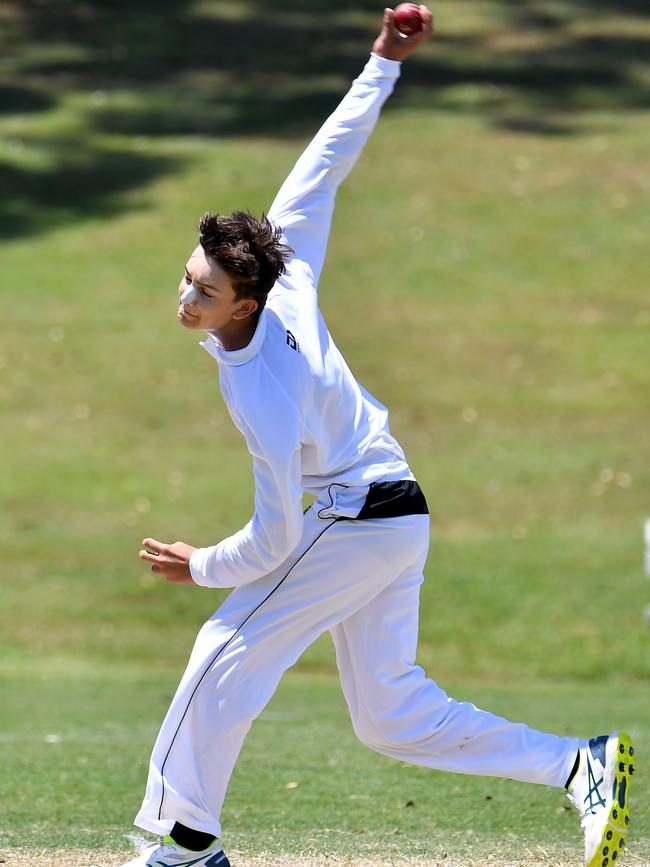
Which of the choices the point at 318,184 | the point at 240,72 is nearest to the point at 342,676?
the point at 318,184

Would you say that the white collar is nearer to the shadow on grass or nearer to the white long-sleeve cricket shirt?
the white long-sleeve cricket shirt

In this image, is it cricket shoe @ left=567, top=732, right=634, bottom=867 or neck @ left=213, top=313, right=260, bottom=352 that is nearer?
neck @ left=213, top=313, right=260, bottom=352

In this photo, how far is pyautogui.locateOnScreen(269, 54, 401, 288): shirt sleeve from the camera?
498cm

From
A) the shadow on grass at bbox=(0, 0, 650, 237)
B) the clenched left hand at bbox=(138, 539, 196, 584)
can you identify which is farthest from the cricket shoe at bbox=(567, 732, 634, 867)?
the shadow on grass at bbox=(0, 0, 650, 237)

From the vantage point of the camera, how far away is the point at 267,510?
4340 mm

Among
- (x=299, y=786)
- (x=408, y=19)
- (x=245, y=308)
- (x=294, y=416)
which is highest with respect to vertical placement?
(x=408, y=19)

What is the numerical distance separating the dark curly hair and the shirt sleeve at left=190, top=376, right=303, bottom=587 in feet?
1.09

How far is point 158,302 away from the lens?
18609 millimetres

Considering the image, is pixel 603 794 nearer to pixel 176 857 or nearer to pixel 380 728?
pixel 380 728

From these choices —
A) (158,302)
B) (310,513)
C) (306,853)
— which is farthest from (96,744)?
(158,302)

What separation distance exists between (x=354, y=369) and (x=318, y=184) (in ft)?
38.2

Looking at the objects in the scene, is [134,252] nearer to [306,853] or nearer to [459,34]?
[459,34]

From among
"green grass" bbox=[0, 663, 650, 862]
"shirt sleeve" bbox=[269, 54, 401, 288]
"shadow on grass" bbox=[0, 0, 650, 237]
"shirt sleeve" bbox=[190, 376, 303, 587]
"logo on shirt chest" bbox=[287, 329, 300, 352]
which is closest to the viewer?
"shirt sleeve" bbox=[190, 376, 303, 587]

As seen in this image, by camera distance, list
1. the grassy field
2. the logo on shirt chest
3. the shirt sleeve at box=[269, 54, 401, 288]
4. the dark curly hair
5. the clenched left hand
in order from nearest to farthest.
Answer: the dark curly hair → the logo on shirt chest → the clenched left hand → the shirt sleeve at box=[269, 54, 401, 288] → the grassy field
